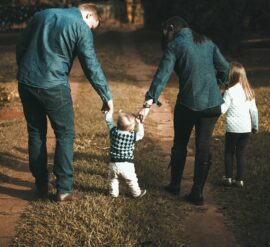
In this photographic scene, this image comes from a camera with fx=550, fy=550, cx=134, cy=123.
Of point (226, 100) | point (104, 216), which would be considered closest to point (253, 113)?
point (226, 100)

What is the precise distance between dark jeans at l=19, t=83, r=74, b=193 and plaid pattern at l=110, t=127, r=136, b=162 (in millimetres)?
412

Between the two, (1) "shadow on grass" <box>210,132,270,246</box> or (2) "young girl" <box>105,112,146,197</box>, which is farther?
(2) "young girl" <box>105,112,146,197</box>

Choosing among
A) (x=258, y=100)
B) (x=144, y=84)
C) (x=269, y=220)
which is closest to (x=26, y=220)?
(x=269, y=220)

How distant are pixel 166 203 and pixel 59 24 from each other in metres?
2.02

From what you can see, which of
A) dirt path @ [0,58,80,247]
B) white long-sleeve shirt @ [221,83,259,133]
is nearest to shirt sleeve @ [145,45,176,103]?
white long-sleeve shirt @ [221,83,259,133]

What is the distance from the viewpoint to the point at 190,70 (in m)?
5.16

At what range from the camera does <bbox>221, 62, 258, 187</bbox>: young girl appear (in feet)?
19.2

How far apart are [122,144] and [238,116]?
1.40 meters

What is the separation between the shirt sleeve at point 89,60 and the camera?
16.1 ft

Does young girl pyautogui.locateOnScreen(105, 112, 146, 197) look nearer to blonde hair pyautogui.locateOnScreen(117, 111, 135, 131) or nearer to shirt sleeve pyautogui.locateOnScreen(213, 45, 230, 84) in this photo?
blonde hair pyautogui.locateOnScreen(117, 111, 135, 131)

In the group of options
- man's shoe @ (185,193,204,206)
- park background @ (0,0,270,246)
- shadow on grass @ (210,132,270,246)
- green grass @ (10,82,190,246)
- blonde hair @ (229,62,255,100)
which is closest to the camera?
green grass @ (10,82,190,246)

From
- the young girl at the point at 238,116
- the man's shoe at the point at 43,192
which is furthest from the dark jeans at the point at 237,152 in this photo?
the man's shoe at the point at 43,192

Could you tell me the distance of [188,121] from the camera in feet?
17.7

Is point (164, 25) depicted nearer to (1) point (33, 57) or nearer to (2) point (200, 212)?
(1) point (33, 57)
